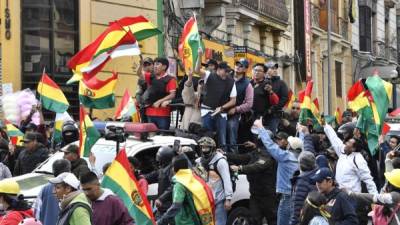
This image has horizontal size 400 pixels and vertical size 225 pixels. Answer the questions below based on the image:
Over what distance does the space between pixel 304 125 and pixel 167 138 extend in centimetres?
249

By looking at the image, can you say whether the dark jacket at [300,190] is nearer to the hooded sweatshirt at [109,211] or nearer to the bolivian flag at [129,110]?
the hooded sweatshirt at [109,211]

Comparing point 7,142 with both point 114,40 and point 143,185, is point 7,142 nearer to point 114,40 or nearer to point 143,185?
point 114,40

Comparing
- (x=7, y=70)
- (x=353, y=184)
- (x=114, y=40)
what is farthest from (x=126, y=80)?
(x=353, y=184)

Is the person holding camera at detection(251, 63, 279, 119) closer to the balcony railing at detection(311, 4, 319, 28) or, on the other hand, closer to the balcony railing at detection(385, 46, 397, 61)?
the balcony railing at detection(311, 4, 319, 28)

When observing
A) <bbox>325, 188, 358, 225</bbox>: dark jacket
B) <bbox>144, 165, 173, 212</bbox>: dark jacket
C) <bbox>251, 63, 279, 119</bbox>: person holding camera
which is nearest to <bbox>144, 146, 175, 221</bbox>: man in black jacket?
<bbox>144, 165, 173, 212</bbox>: dark jacket

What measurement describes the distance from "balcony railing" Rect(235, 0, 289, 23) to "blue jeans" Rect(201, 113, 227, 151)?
49.4 feet

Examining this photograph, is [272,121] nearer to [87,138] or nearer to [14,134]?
[14,134]

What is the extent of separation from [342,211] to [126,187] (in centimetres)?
215

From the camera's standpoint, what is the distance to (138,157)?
1310cm

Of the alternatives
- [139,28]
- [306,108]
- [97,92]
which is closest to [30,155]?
[97,92]

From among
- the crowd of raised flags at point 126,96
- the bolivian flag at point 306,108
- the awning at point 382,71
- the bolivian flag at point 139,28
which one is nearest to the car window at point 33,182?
the crowd of raised flags at point 126,96

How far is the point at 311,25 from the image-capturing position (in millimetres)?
39562

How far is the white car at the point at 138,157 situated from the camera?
12477 millimetres

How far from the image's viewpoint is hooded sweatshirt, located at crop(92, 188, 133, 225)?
8758 mm
